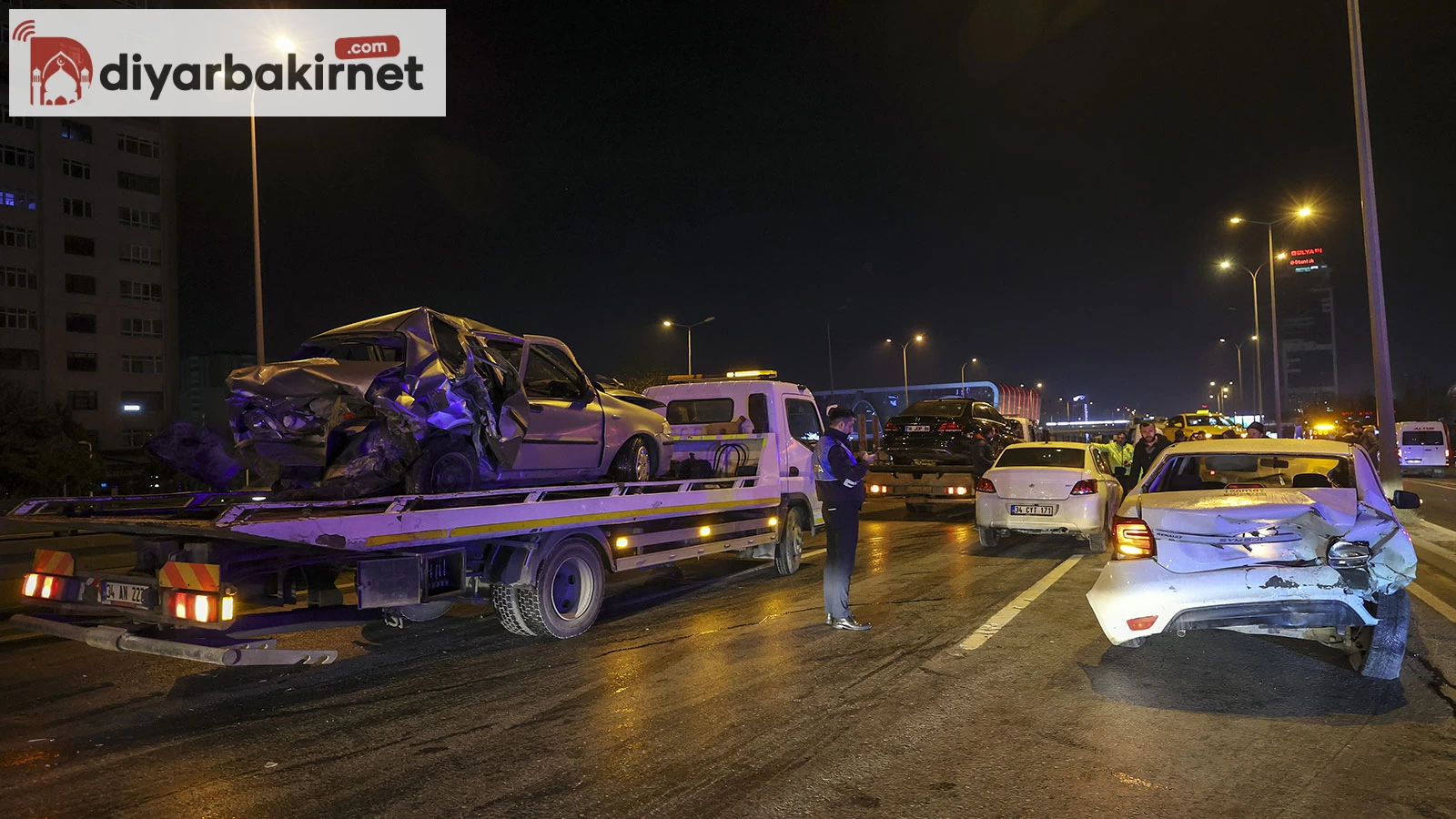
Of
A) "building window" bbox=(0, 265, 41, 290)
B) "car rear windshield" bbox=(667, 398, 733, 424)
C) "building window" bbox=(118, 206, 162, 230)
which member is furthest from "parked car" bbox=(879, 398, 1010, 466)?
"building window" bbox=(118, 206, 162, 230)

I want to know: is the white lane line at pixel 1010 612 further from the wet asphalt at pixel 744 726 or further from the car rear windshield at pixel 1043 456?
the car rear windshield at pixel 1043 456

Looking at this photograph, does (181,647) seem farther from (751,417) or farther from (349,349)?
(751,417)

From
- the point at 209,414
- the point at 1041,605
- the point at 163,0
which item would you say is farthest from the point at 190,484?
the point at 209,414

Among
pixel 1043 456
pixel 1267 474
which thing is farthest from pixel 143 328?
pixel 1267 474

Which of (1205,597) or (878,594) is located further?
(878,594)

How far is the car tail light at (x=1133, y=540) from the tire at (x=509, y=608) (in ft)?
14.1

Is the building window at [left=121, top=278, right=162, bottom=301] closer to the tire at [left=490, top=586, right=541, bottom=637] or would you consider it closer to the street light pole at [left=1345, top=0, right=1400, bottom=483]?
the tire at [left=490, top=586, right=541, bottom=637]

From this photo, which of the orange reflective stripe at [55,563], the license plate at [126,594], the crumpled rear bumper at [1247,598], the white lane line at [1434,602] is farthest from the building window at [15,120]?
the white lane line at [1434,602]

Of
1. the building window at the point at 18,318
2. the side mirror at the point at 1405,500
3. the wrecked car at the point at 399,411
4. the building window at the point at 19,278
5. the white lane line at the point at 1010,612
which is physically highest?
the building window at the point at 19,278

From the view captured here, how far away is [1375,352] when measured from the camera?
52.6 ft

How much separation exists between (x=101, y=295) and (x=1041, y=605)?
194 feet

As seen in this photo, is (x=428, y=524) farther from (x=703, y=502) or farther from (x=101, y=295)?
(x=101, y=295)

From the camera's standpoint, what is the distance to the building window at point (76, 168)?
51.3 metres

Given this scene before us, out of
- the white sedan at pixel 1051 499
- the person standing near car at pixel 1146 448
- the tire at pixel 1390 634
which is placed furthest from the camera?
the person standing near car at pixel 1146 448
